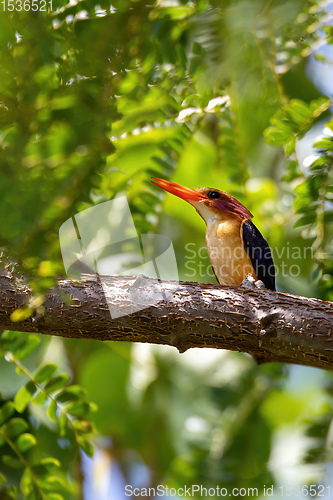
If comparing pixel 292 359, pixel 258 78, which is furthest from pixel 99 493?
pixel 258 78

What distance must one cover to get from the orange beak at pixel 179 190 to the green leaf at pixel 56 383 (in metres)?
0.96

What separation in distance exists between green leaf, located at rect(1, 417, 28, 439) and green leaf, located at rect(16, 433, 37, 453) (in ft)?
0.09

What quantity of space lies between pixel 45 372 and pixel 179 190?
49.4 inches

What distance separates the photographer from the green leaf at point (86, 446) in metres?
2.19

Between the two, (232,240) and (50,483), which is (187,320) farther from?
(232,240)

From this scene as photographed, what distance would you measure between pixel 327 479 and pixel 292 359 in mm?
1121

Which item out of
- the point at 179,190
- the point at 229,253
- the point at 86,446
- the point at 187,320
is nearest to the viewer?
the point at 187,320

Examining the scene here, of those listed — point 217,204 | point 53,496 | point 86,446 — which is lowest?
point 53,496

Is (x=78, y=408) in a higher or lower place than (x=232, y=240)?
higher

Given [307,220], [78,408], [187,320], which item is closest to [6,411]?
[78,408]

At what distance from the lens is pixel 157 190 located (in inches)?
106

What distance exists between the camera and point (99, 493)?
4793 mm

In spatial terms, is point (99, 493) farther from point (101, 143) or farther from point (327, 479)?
point (101, 143)

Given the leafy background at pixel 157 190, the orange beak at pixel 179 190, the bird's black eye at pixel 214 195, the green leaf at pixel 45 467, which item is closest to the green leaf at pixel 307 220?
the leafy background at pixel 157 190
